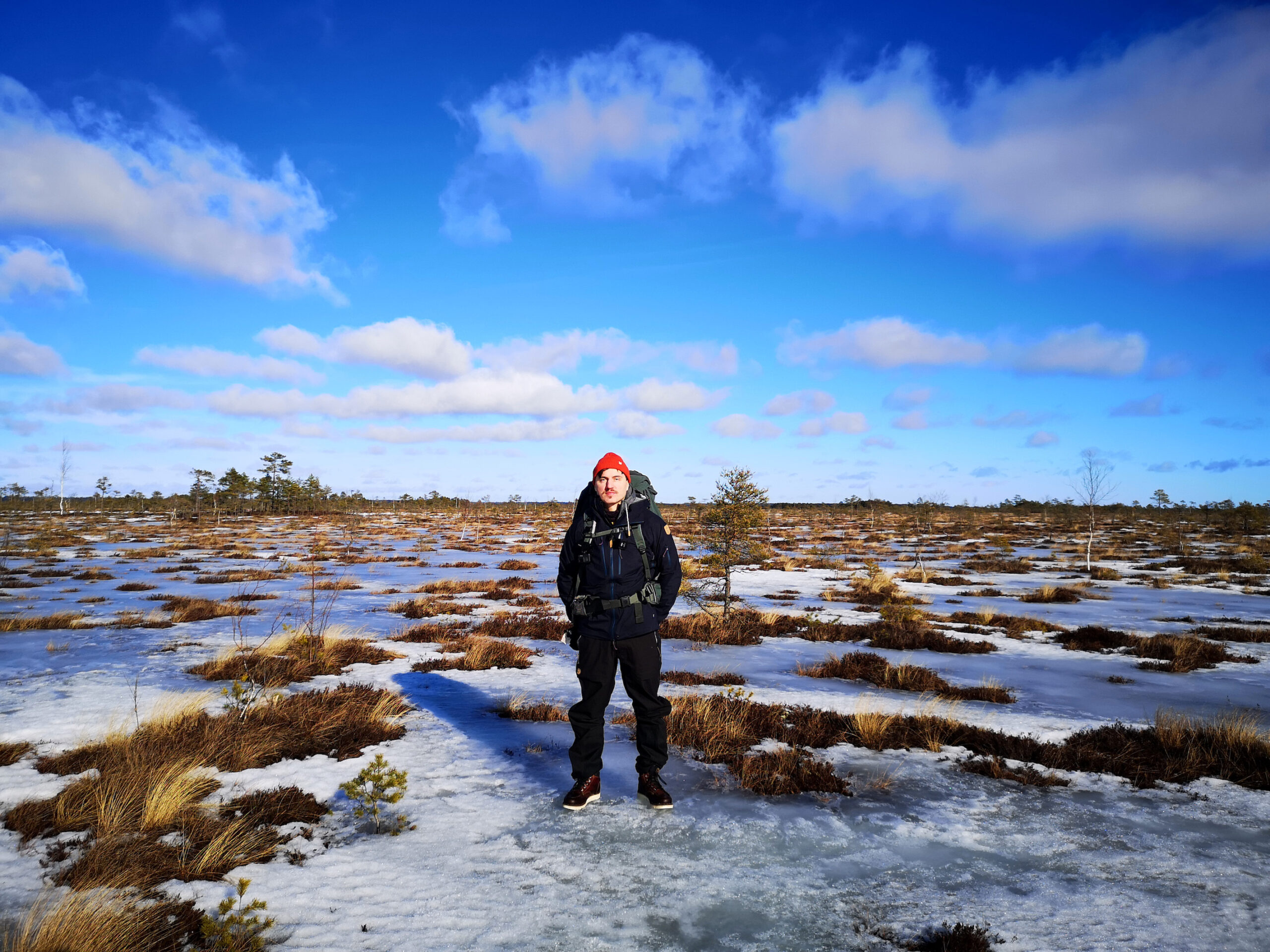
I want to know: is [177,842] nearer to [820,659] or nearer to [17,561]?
[820,659]

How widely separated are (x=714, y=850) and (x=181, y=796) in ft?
11.1

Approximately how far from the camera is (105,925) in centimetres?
255

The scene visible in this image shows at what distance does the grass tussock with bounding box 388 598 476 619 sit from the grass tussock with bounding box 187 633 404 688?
127 inches

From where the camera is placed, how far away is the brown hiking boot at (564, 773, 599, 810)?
4.14m

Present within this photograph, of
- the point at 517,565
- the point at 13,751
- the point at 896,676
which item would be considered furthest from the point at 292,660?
the point at 517,565

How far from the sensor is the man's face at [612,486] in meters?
4.23

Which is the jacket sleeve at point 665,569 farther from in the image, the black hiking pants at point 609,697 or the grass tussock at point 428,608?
the grass tussock at point 428,608

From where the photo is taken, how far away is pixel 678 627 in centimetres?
1172

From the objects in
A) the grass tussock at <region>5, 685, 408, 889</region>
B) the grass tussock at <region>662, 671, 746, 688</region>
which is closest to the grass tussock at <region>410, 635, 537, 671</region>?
the grass tussock at <region>662, 671, 746, 688</region>

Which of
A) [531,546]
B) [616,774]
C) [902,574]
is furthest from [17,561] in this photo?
[902,574]

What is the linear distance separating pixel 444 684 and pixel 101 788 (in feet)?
12.8

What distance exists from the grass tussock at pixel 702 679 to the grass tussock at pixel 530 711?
185 centimetres

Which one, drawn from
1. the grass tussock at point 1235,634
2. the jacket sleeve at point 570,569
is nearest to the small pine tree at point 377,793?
the jacket sleeve at point 570,569

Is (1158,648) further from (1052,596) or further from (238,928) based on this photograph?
(238,928)
